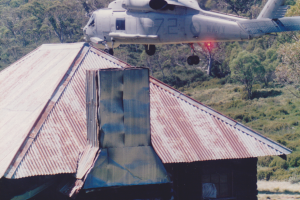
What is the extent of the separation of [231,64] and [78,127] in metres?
41.4

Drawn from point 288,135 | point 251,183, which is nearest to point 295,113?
point 288,135

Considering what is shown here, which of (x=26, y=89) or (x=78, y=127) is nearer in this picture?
(x=78, y=127)

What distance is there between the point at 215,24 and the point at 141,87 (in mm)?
8595

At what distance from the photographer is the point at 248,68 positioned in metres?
50.7

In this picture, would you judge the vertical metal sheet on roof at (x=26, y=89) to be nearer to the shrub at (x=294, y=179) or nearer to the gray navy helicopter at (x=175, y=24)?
the gray navy helicopter at (x=175, y=24)

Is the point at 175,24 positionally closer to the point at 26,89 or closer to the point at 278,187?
the point at 26,89

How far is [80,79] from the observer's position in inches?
557

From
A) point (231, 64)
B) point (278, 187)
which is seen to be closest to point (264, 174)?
point (278, 187)

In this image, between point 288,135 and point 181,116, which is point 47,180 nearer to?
point 181,116

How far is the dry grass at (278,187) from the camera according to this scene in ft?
81.8

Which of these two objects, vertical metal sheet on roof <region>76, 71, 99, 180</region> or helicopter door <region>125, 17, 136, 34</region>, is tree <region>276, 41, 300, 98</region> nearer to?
helicopter door <region>125, 17, 136, 34</region>

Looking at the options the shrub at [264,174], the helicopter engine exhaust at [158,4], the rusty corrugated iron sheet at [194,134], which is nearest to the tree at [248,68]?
the shrub at [264,174]

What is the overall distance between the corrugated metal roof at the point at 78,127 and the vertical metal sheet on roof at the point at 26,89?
0.14 ft

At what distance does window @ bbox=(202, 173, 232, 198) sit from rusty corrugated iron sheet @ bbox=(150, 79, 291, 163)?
4.50ft
